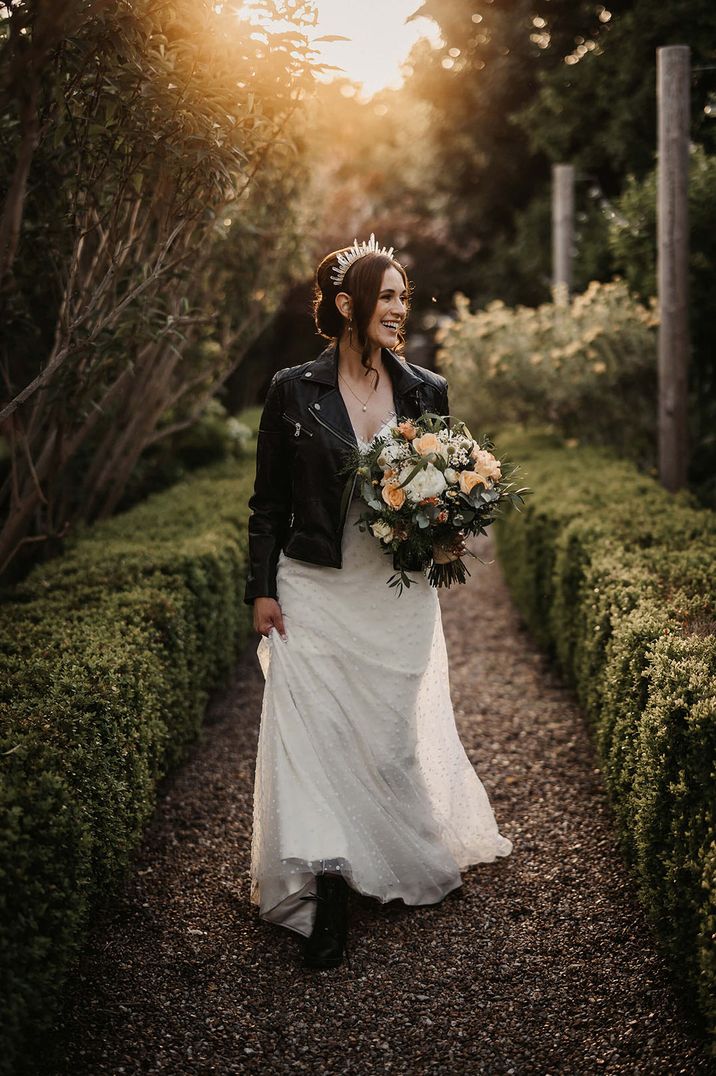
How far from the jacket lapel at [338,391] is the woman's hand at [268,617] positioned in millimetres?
626

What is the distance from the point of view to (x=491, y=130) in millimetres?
16375

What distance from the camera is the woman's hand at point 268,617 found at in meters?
3.42

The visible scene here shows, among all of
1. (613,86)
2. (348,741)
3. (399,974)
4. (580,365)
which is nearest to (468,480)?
(348,741)

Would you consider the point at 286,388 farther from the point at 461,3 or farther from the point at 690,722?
the point at 461,3

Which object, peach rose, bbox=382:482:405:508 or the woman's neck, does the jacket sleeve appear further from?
peach rose, bbox=382:482:405:508

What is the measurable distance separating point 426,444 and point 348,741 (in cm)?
106

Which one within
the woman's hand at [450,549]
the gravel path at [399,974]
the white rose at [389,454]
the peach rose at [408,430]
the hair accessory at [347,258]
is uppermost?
the hair accessory at [347,258]

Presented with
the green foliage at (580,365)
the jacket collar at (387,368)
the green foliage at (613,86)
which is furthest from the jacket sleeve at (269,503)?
the green foliage at (613,86)

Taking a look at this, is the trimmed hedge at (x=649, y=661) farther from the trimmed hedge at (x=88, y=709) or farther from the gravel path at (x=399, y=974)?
the trimmed hedge at (x=88, y=709)

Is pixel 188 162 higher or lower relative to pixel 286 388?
higher

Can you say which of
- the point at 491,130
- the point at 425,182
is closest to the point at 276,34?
the point at 491,130

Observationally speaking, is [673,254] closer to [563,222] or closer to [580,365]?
[580,365]

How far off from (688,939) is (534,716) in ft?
9.18

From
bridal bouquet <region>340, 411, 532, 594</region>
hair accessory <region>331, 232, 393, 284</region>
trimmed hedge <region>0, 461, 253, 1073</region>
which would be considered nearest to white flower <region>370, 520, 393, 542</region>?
bridal bouquet <region>340, 411, 532, 594</region>
